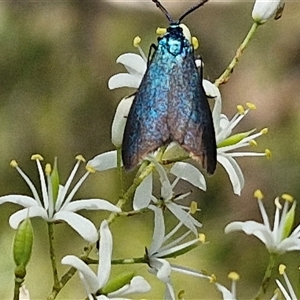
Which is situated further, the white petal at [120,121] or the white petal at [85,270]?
the white petal at [120,121]

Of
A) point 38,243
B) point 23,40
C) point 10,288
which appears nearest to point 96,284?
point 10,288

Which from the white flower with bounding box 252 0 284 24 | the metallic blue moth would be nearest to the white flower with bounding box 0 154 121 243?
the metallic blue moth

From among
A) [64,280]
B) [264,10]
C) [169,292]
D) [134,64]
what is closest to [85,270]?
[64,280]

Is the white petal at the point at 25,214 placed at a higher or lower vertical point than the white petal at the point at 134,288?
higher

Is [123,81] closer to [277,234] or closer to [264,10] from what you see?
[264,10]

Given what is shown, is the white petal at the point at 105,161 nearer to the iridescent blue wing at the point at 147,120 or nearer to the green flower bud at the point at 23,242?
the iridescent blue wing at the point at 147,120

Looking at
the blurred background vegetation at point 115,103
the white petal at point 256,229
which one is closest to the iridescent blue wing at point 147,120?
the white petal at point 256,229
